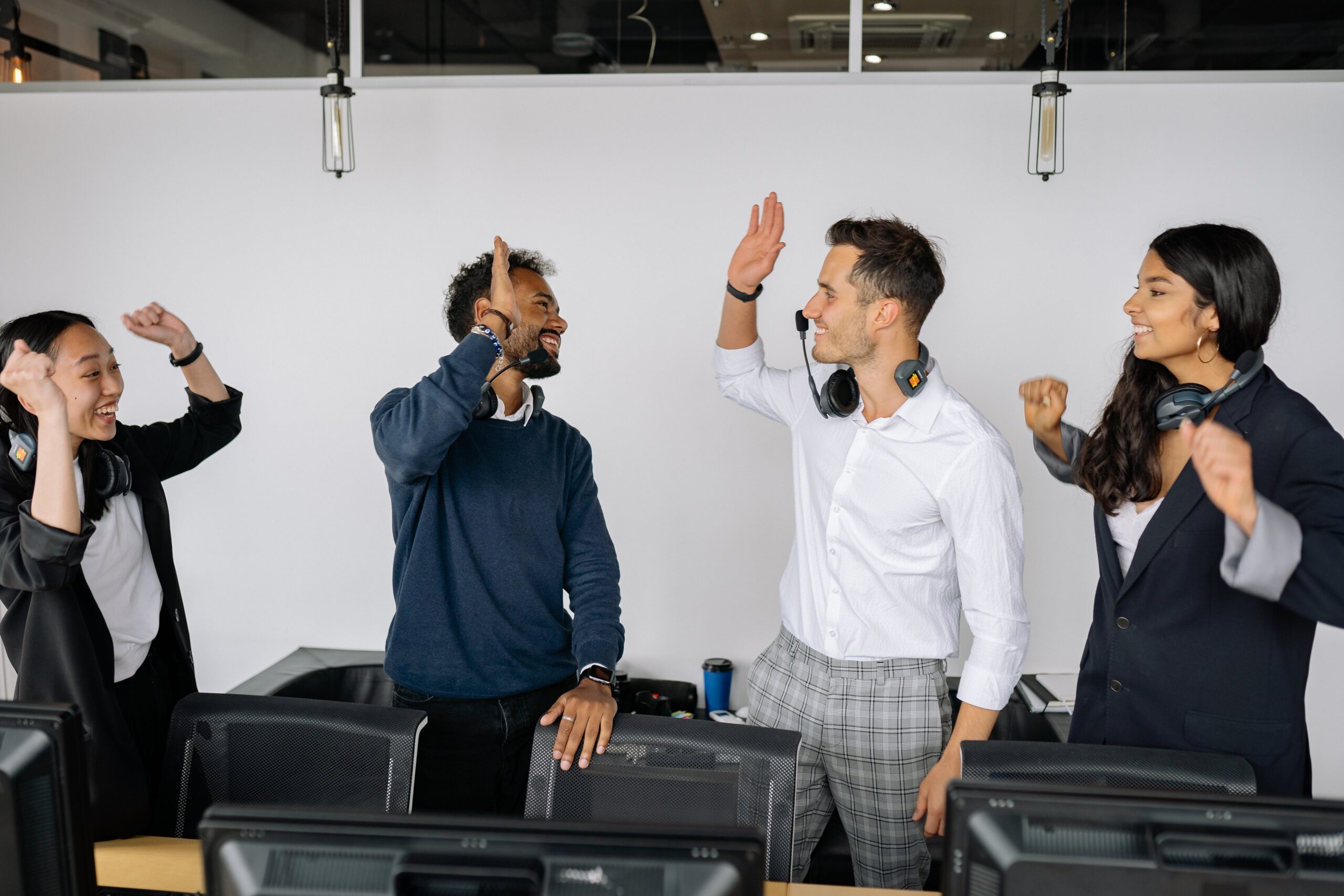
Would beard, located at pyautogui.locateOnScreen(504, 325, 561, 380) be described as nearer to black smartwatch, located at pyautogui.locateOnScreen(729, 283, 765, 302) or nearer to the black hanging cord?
black smartwatch, located at pyautogui.locateOnScreen(729, 283, 765, 302)

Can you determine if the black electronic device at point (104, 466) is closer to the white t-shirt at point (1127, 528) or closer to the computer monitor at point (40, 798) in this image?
the computer monitor at point (40, 798)

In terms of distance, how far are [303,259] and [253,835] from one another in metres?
3.00

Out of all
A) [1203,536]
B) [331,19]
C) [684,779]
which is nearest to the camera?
[684,779]

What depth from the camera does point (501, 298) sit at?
204cm

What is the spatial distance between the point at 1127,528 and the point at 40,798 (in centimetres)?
183

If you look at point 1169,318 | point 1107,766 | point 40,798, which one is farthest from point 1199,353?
point 40,798

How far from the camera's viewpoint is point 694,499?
357 cm

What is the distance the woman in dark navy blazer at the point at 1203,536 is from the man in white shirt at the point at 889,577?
21 cm

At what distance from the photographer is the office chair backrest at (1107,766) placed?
151cm

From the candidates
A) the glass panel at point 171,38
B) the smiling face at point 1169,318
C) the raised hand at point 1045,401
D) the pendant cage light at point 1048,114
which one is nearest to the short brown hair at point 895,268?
the raised hand at point 1045,401

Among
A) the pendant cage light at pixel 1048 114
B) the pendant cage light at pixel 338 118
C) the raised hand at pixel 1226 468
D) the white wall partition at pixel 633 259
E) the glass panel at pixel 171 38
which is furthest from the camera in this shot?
the glass panel at pixel 171 38

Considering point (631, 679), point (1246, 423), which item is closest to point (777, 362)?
point (631, 679)

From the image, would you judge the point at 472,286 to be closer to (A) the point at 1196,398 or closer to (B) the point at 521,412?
(B) the point at 521,412

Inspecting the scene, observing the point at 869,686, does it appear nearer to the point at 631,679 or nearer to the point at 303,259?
the point at 631,679
